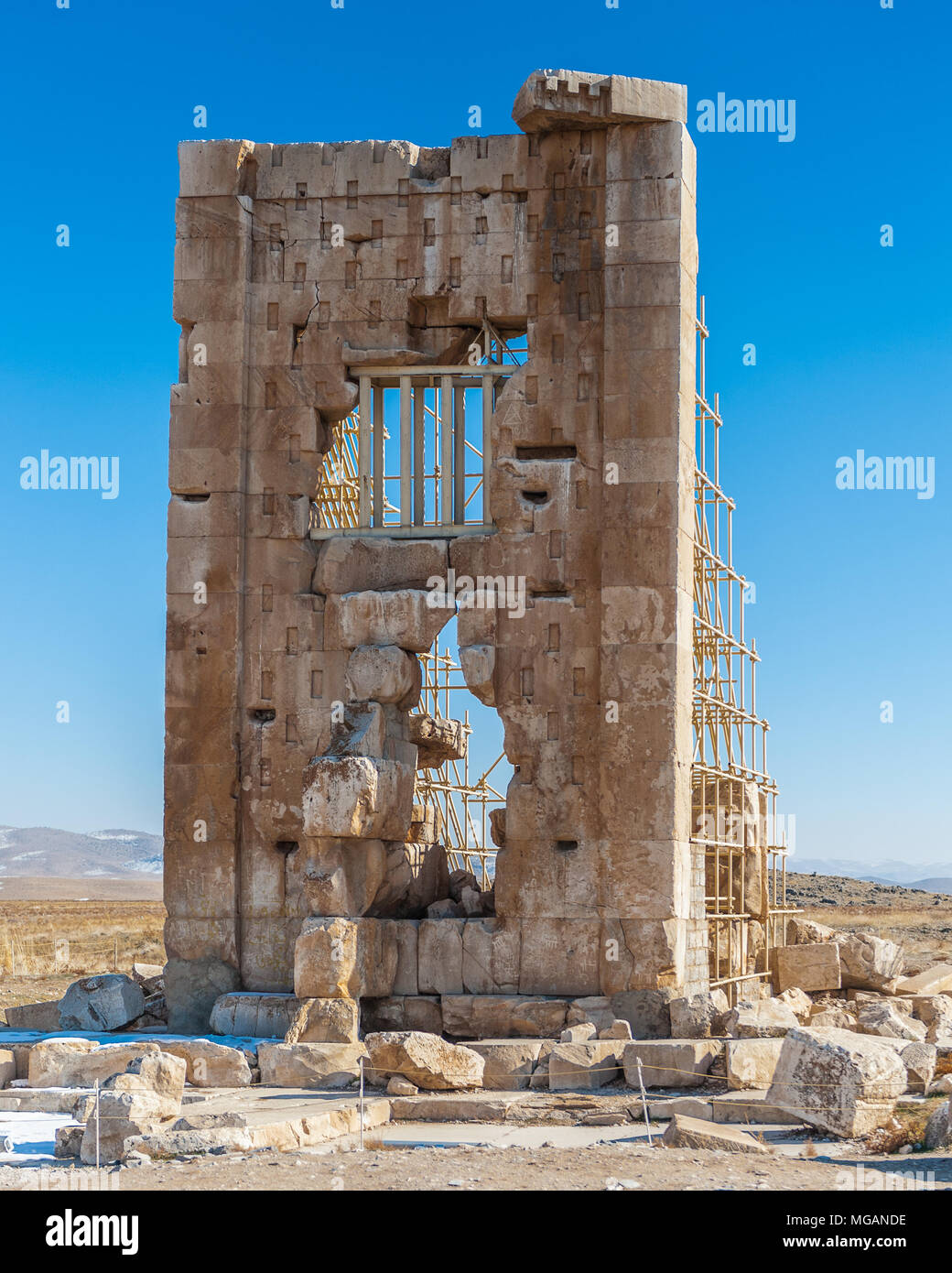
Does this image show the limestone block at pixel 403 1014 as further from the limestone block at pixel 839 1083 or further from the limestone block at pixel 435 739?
the limestone block at pixel 839 1083

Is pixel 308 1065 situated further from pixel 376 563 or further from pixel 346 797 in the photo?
pixel 376 563

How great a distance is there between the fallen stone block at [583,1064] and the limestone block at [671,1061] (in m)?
0.18

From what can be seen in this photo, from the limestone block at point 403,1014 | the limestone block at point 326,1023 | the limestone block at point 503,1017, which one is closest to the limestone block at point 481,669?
the limestone block at point 503,1017

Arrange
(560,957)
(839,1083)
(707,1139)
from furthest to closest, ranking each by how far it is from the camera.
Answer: (560,957), (839,1083), (707,1139)

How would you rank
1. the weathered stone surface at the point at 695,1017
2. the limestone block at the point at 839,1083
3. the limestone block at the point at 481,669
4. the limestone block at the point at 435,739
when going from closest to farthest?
the limestone block at the point at 839,1083, the weathered stone surface at the point at 695,1017, the limestone block at the point at 481,669, the limestone block at the point at 435,739

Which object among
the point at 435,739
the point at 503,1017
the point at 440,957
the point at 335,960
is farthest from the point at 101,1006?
the point at 435,739

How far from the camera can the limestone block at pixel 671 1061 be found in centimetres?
1455

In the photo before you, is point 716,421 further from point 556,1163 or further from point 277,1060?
point 556,1163

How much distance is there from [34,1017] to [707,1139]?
31.1 feet

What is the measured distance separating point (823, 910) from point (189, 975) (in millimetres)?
35122

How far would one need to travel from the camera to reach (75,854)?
16338cm

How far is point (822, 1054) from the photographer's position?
Result: 12.5 meters
